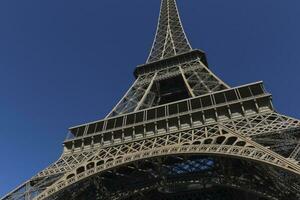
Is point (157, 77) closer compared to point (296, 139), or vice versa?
point (296, 139)

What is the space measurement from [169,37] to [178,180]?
73.2 feet

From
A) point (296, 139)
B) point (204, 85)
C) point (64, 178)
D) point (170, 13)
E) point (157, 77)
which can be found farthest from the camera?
point (170, 13)

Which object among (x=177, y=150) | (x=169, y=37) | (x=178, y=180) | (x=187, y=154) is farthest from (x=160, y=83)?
(x=187, y=154)

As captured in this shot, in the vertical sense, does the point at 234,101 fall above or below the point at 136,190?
above

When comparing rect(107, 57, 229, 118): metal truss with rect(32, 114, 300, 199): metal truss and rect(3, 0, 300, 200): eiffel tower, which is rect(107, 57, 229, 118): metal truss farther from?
rect(32, 114, 300, 199): metal truss

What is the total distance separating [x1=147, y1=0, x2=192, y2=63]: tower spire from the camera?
127 feet

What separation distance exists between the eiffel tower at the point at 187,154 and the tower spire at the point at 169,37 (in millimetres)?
10501

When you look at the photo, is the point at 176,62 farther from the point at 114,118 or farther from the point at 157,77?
the point at 114,118

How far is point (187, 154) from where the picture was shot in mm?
19266

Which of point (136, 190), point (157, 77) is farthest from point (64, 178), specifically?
point (157, 77)

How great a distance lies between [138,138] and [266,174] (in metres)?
8.09

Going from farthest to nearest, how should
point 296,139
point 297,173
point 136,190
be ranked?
point 136,190
point 296,139
point 297,173

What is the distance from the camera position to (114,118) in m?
25.3

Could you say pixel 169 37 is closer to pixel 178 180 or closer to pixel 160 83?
pixel 160 83
